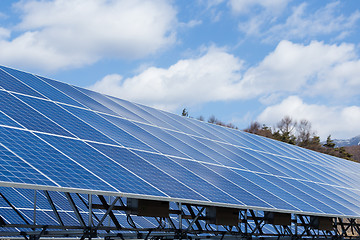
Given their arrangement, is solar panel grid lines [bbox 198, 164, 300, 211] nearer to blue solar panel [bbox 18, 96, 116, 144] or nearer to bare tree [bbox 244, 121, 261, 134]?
blue solar panel [bbox 18, 96, 116, 144]

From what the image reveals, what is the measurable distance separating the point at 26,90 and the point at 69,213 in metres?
6.50

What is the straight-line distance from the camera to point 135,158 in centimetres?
1630

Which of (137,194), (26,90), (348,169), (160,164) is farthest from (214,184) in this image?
(348,169)

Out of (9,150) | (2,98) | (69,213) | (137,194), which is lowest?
(69,213)

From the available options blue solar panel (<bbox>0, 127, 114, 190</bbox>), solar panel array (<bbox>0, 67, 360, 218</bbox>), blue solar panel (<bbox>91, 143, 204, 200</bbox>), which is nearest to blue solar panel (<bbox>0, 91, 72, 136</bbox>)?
solar panel array (<bbox>0, 67, 360, 218</bbox>)

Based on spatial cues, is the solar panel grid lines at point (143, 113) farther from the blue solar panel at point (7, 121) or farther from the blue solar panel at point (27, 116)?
the blue solar panel at point (7, 121)

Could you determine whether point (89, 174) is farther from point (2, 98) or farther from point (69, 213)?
point (69, 213)

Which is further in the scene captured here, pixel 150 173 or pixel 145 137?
pixel 145 137

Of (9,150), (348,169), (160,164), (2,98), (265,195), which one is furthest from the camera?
(348,169)

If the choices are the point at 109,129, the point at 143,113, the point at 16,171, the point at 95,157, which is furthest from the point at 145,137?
the point at 16,171

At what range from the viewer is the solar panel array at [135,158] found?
12766 millimetres

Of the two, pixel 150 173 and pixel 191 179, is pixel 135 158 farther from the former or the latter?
pixel 191 179

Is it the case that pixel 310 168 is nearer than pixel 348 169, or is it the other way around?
pixel 310 168

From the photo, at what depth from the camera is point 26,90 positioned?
18125 millimetres
